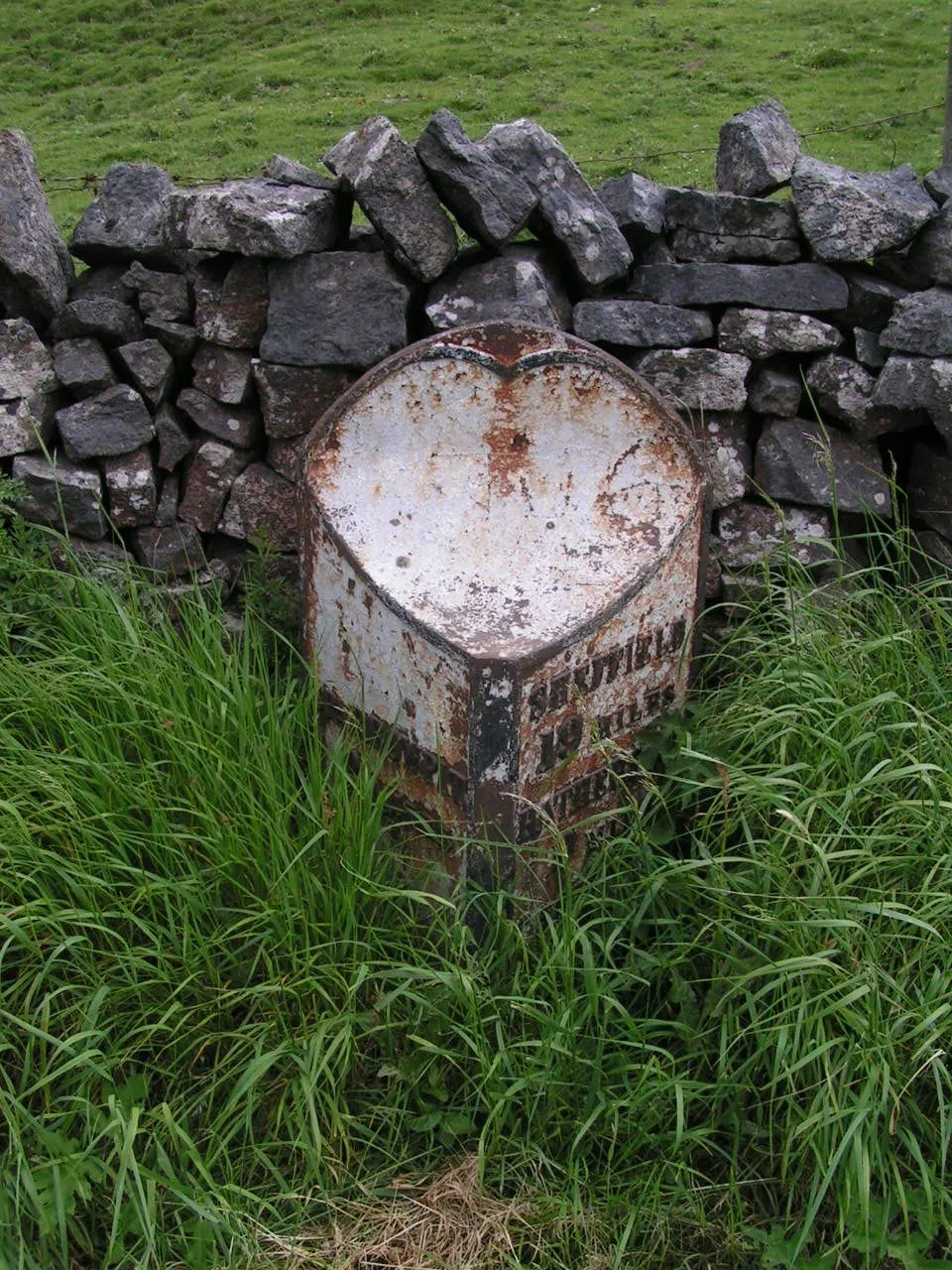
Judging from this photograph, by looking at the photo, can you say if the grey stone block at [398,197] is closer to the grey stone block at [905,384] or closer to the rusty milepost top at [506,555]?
the rusty milepost top at [506,555]

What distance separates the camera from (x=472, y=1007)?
8.89 feet

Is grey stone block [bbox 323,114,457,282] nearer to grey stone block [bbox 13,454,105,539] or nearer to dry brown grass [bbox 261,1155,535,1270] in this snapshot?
grey stone block [bbox 13,454,105,539]

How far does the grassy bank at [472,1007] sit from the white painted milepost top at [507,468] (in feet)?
1.67

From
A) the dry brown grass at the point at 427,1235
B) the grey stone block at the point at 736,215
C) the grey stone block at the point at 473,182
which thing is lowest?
the dry brown grass at the point at 427,1235

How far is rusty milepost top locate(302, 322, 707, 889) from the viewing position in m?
3.09

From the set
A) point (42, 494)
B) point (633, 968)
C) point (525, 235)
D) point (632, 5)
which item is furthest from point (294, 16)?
point (633, 968)

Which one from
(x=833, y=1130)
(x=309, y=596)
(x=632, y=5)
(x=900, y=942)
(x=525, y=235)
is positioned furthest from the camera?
(x=632, y=5)

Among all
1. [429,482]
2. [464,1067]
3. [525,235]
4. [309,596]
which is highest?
[525,235]

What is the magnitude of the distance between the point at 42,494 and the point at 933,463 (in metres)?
2.68

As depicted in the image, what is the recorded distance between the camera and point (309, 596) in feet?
11.1

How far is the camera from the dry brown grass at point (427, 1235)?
2551mm

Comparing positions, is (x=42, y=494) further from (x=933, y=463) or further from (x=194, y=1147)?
(x=933, y=463)

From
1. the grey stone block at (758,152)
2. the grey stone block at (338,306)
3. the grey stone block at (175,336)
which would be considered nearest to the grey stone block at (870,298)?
the grey stone block at (758,152)

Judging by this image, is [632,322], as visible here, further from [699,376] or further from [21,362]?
[21,362]
